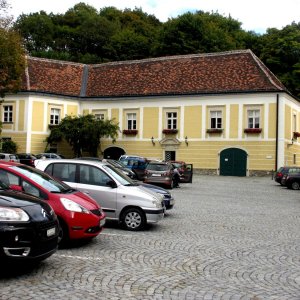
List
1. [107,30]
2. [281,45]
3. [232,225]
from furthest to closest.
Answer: [107,30] → [281,45] → [232,225]

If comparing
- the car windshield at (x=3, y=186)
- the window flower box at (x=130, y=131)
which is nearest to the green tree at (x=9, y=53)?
the window flower box at (x=130, y=131)

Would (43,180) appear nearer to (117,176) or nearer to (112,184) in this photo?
(112,184)

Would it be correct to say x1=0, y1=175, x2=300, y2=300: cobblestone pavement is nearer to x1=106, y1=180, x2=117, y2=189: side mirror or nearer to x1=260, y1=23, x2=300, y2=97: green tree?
x1=106, y1=180, x2=117, y2=189: side mirror

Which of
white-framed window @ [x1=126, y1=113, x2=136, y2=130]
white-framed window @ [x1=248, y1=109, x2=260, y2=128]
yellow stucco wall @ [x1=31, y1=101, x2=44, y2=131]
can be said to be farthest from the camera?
white-framed window @ [x1=126, y1=113, x2=136, y2=130]

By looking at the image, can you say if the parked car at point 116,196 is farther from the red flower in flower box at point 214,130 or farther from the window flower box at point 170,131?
the window flower box at point 170,131

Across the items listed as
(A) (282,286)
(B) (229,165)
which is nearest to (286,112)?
(B) (229,165)

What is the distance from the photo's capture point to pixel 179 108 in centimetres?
4791

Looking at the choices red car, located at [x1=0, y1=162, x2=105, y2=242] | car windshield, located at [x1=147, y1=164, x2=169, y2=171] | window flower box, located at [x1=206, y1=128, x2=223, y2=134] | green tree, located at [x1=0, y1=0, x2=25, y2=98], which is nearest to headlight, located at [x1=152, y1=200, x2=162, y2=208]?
red car, located at [x1=0, y1=162, x2=105, y2=242]

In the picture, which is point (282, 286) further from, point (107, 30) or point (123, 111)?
point (107, 30)

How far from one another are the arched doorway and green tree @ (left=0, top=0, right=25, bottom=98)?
42.3 ft

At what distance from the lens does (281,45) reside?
5959cm

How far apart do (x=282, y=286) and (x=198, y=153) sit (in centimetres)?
3978

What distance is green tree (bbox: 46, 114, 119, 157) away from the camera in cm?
4641

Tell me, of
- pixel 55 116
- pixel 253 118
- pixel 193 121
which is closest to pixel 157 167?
pixel 253 118
